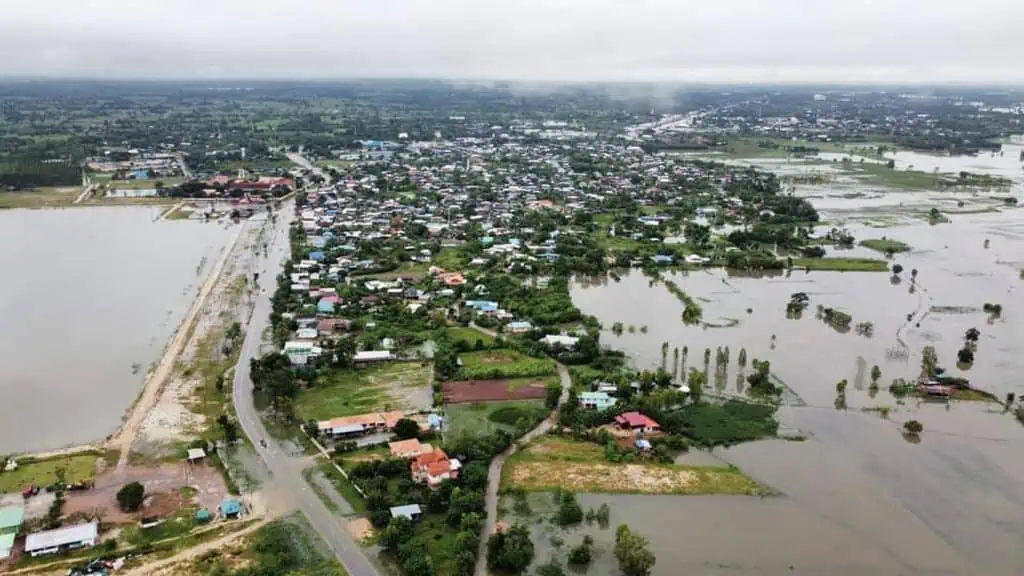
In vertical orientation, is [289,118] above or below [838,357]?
above

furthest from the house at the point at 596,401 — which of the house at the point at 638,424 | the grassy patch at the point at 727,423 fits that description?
the grassy patch at the point at 727,423

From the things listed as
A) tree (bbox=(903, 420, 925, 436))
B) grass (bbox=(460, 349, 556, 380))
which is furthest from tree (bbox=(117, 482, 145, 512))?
tree (bbox=(903, 420, 925, 436))

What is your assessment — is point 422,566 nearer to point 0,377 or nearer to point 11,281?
point 0,377

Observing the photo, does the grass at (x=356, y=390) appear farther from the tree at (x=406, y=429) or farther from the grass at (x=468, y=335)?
the grass at (x=468, y=335)

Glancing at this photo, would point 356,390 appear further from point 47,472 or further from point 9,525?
point 9,525

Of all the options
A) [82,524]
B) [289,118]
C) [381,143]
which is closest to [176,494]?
[82,524]

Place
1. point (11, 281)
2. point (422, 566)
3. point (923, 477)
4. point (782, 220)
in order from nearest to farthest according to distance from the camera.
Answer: point (422, 566), point (923, 477), point (11, 281), point (782, 220)
